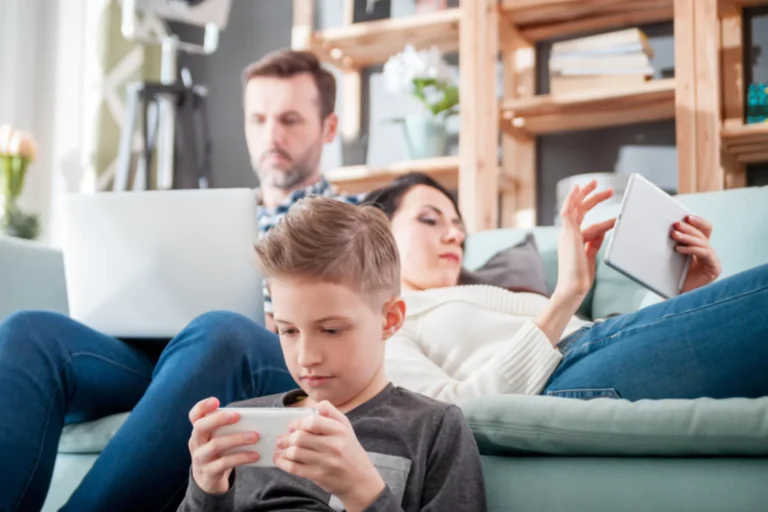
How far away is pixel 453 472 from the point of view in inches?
36.4

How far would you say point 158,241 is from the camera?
1.41 metres

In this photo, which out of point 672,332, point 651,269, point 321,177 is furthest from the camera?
point 321,177

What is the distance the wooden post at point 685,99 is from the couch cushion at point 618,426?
156cm

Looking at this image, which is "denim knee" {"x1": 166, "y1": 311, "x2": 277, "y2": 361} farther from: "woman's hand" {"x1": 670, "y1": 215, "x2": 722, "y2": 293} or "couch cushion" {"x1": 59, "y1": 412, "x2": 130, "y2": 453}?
"woman's hand" {"x1": 670, "y1": 215, "x2": 722, "y2": 293}

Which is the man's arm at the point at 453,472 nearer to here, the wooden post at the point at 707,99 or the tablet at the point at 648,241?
the tablet at the point at 648,241

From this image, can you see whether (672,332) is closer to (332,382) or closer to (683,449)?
(683,449)

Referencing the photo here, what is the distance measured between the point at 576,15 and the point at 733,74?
1.74 ft

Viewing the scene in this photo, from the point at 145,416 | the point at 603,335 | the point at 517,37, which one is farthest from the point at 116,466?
the point at 517,37

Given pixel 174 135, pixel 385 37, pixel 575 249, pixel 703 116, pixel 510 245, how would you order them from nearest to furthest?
pixel 575 249 → pixel 510 245 → pixel 703 116 → pixel 385 37 → pixel 174 135

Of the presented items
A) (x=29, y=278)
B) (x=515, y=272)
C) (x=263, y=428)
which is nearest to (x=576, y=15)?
(x=515, y=272)

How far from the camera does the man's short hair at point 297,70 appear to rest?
213 cm

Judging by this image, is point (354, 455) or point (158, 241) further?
Answer: point (158, 241)

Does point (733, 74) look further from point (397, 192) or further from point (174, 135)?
point (174, 135)

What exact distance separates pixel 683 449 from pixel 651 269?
1.53ft
